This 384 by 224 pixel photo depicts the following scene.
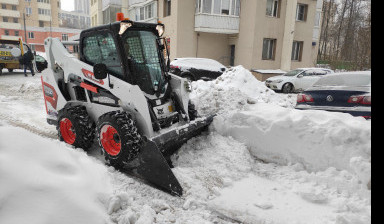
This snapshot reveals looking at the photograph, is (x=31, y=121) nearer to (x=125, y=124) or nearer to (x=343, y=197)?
(x=125, y=124)

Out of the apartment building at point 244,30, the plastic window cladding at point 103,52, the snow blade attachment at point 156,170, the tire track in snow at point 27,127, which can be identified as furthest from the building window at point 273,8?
the snow blade attachment at point 156,170

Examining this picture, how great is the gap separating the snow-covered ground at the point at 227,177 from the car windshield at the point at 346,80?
2154mm

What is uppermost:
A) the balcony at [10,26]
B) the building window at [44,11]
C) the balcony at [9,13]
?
the building window at [44,11]

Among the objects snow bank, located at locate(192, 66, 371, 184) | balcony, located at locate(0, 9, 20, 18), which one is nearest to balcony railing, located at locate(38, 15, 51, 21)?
balcony, located at locate(0, 9, 20, 18)

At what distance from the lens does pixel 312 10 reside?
68.0ft

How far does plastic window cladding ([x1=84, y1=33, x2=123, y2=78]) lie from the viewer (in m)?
4.32

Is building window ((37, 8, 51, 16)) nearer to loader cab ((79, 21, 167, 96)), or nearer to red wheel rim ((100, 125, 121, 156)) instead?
loader cab ((79, 21, 167, 96))

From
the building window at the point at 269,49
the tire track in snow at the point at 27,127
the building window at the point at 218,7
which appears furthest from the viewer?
the building window at the point at 269,49

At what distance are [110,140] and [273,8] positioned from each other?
62.4ft

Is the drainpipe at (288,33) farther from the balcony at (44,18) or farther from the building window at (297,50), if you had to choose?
the balcony at (44,18)

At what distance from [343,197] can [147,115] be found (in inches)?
116

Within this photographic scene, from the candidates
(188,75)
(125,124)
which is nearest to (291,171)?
(125,124)

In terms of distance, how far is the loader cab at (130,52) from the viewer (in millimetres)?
4230

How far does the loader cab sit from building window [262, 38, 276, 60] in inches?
648
